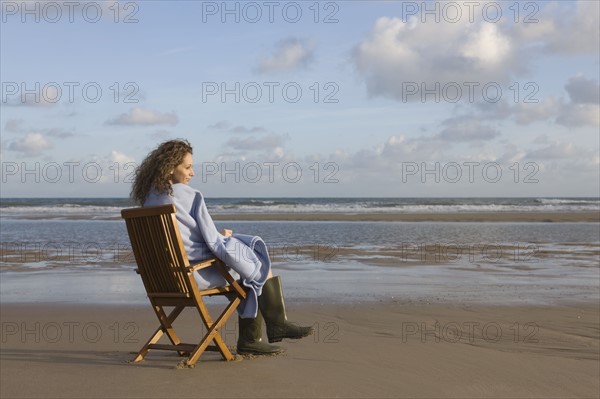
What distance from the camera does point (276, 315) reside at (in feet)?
17.5

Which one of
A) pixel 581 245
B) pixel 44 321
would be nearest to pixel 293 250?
pixel 581 245

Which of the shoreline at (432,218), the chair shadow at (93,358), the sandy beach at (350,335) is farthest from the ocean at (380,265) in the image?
the shoreline at (432,218)

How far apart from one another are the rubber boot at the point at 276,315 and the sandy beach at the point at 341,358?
17 cm

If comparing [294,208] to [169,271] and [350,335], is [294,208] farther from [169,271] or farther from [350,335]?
[169,271]

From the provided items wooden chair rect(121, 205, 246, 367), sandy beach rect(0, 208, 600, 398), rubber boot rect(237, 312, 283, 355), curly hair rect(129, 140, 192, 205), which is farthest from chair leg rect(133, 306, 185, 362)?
curly hair rect(129, 140, 192, 205)

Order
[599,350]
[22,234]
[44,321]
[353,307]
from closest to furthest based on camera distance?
[599,350]
[44,321]
[353,307]
[22,234]

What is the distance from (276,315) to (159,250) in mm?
986

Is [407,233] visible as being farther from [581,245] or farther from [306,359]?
[306,359]

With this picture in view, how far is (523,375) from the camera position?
16.2 feet

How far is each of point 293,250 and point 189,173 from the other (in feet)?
35.2

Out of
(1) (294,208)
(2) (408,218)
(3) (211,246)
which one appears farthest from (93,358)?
(1) (294,208)

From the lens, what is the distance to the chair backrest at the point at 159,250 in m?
4.81

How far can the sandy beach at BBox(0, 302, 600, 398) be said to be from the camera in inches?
178

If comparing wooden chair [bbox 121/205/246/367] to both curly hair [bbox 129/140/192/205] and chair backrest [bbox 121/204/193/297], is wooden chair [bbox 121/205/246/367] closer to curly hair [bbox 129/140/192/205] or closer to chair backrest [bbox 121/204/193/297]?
chair backrest [bbox 121/204/193/297]
